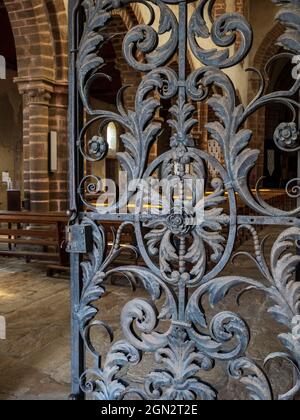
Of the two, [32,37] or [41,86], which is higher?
[32,37]

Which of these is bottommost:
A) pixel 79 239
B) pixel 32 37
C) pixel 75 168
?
pixel 79 239

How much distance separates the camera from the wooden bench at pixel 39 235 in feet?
19.2

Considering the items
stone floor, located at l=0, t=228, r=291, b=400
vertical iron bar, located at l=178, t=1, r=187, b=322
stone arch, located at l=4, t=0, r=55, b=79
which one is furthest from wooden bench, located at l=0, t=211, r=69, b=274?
vertical iron bar, located at l=178, t=1, r=187, b=322

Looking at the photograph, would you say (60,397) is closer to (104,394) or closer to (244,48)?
(104,394)

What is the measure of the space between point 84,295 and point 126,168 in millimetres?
510

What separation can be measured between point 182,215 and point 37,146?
5.89m

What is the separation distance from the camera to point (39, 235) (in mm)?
6285

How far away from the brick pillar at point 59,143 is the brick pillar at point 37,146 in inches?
4.9

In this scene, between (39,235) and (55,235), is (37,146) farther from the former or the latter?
(55,235)

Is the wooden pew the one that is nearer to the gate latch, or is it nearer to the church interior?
the church interior

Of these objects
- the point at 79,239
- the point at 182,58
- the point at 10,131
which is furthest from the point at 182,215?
the point at 10,131

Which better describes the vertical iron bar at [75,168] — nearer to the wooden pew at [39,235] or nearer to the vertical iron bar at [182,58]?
the vertical iron bar at [182,58]

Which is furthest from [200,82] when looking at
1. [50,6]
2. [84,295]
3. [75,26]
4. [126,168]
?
[50,6]

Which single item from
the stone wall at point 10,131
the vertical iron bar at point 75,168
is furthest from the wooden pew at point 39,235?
the stone wall at point 10,131
